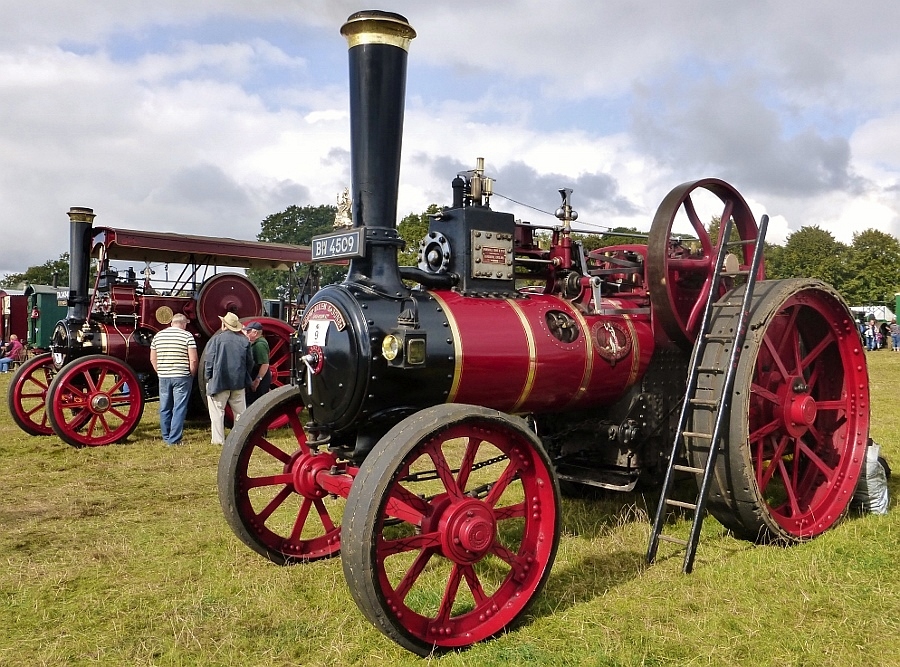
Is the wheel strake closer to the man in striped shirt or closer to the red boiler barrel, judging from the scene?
the red boiler barrel

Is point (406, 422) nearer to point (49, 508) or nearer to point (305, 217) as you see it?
point (49, 508)

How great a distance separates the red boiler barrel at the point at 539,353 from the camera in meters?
3.48

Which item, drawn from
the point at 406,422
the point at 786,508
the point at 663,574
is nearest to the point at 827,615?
the point at 663,574

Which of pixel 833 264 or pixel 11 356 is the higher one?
pixel 833 264

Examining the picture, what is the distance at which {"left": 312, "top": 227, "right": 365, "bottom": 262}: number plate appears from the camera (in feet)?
11.1

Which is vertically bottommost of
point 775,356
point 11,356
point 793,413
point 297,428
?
point 11,356

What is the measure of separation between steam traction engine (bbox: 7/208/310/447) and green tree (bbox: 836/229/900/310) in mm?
41036

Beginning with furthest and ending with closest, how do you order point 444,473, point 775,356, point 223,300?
1. point 223,300
2. point 775,356
3. point 444,473

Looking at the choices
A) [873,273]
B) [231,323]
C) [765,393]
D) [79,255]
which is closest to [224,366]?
[231,323]

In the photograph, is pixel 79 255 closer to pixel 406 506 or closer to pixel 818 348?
pixel 406 506

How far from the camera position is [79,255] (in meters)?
8.98

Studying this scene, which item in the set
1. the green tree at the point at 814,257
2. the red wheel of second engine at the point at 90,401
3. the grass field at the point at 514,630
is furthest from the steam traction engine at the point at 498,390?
the green tree at the point at 814,257

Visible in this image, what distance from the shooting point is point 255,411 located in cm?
380

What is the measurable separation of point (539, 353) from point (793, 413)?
1.51m
